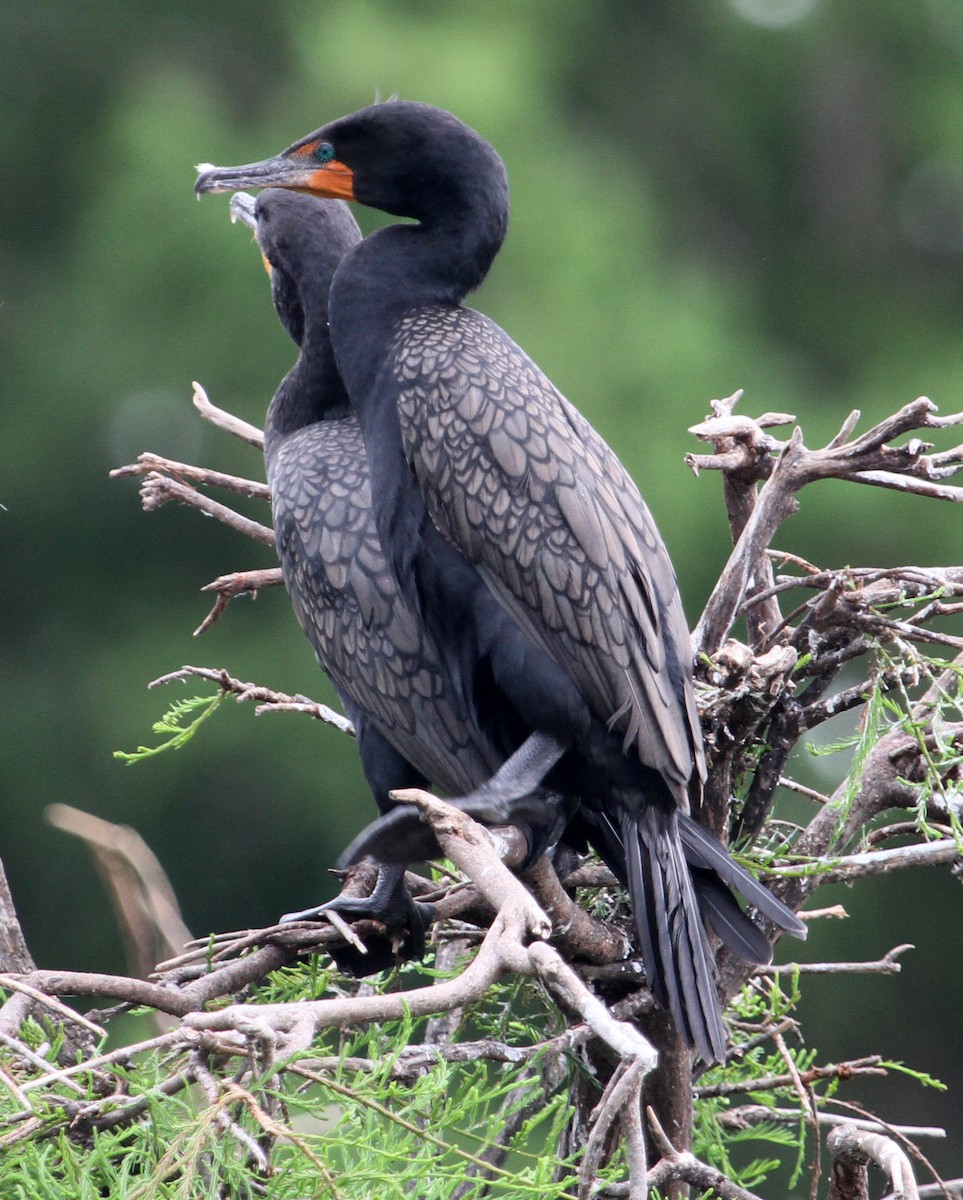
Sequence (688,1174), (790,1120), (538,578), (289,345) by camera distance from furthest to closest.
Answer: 1. (289,345)
2. (790,1120)
3. (538,578)
4. (688,1174)

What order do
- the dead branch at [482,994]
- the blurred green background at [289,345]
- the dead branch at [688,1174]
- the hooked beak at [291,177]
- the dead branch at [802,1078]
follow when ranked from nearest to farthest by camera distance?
the dead branch at [482,994] < the dead branch at [688,1174] < the dead branch at [802,1078] < the hooked beak at [291,177] < the blurred green background at [289,345]

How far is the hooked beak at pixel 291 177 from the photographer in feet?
8.83

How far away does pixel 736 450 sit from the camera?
2504 mm

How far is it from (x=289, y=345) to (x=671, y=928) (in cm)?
690

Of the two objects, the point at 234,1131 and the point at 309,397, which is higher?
the point at 309,397

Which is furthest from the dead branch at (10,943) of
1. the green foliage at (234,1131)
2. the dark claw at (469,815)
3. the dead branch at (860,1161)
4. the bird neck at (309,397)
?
the bird neck at (309,397)

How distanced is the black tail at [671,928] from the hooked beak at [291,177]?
1.18m

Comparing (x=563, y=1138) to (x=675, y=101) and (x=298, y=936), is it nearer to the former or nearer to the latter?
(x=298, y=936)

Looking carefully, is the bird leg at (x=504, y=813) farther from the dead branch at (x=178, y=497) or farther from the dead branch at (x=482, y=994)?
the dead branch at (x=178, y=497)

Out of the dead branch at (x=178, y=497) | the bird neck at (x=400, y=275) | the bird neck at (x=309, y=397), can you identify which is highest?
the bird neck at (x=400, y=275)

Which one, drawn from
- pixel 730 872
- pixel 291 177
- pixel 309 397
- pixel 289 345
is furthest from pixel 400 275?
pixel 289 345

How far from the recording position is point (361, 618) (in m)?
2.57

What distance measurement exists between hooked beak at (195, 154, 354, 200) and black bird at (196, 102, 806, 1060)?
0.13 metres

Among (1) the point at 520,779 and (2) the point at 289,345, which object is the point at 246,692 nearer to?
(1) the point at 520,779
